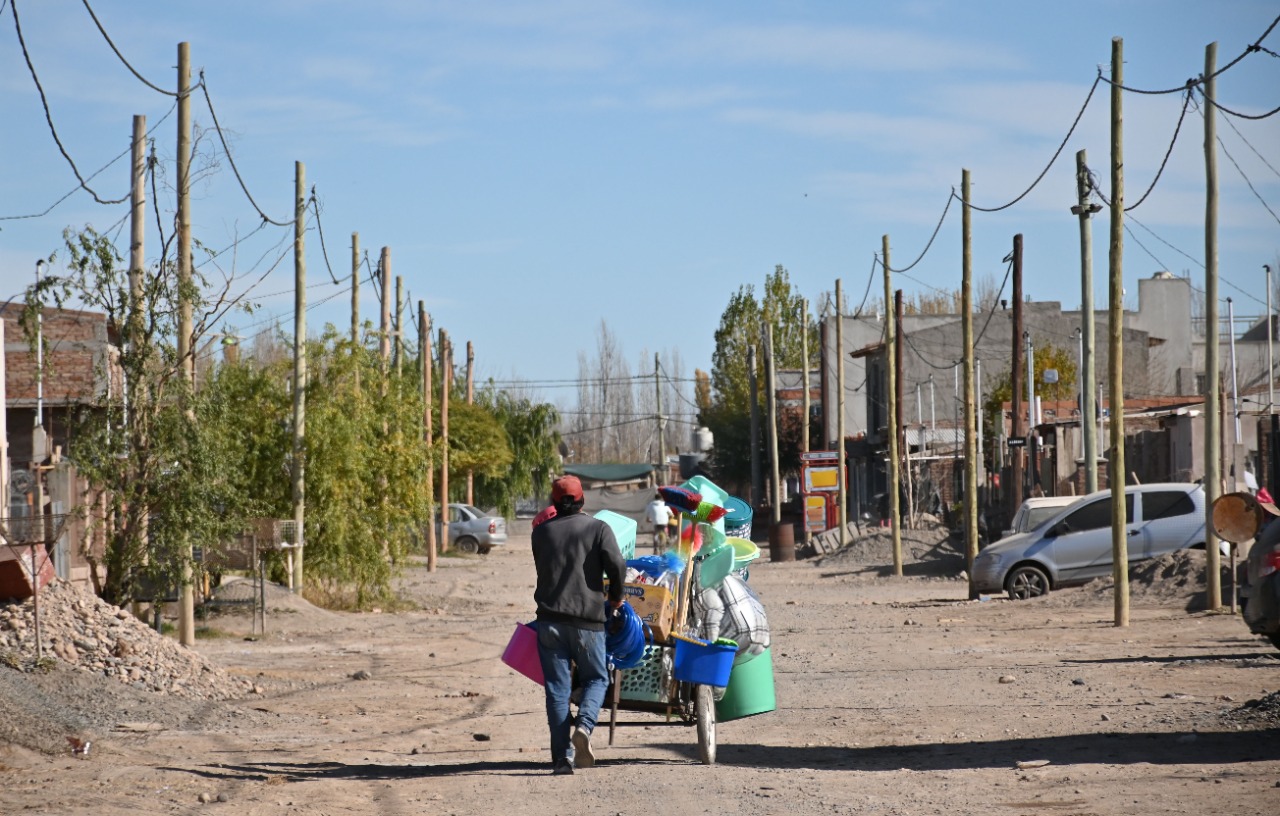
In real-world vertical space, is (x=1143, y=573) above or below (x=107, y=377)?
below

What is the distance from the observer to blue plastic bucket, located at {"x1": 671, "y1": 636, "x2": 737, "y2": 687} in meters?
9.53

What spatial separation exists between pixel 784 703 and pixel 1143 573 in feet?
40.6

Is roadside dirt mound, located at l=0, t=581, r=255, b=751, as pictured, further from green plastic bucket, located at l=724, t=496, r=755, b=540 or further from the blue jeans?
green plastic bucket, located at l=724, t=496, r=755, b=540

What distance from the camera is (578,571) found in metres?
9.36

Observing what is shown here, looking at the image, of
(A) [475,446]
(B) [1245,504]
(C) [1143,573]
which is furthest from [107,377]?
(A) [475,446]

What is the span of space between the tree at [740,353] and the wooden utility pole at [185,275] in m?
64.6

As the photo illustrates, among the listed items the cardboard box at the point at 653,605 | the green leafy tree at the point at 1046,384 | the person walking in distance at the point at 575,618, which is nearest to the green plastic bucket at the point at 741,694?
the cardboard box at the point at 653,605

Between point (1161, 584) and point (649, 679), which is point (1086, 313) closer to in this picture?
point (1161, 584)

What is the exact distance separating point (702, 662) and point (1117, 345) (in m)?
12.4

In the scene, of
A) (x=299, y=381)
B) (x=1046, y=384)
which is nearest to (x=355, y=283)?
(x=299, y=381)

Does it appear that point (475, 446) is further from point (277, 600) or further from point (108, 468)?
point (108, 468)

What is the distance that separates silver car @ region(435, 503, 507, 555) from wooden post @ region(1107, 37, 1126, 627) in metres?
38.1

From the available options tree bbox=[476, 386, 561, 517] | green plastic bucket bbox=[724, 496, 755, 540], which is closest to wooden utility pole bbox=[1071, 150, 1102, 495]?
green plastic bucket bbox=[724, 496, 755, 540]

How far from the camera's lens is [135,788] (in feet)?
29.7
